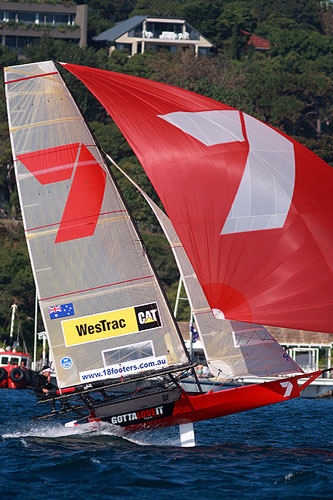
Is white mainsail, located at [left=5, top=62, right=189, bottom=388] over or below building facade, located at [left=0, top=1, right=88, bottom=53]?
below

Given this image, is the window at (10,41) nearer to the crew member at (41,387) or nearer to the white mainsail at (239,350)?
the crew member at (41,387)

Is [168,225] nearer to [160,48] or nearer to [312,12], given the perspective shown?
[160,48]

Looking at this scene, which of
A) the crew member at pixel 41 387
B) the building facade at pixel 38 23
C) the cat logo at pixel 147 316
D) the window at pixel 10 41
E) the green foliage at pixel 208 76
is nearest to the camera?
the cat logo at pixel 147 316

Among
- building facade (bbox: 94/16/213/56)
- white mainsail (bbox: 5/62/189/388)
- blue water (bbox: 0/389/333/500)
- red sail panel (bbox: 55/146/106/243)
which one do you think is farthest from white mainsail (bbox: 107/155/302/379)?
building facade (bbox: 94/16/213/56)

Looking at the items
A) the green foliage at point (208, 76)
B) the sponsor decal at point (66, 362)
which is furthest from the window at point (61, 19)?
the sponsor decal at point (66, 362)

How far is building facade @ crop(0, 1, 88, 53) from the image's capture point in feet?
250

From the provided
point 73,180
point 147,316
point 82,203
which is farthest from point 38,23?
Result: point 147,316

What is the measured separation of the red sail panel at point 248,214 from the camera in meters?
14.3

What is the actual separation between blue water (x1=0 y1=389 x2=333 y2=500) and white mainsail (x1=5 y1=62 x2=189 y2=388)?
4.23 ft

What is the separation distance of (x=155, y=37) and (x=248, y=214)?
70529 mm

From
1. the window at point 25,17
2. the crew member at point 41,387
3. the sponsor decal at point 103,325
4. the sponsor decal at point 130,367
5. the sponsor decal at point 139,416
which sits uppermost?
the window at point 25,17

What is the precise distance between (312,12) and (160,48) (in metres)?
21.0

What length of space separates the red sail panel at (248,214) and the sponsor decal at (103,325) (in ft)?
5.69

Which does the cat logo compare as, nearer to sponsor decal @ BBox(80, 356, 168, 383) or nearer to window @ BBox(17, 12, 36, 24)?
sponsor decal @ BBox(80, 356, 168, 383)
